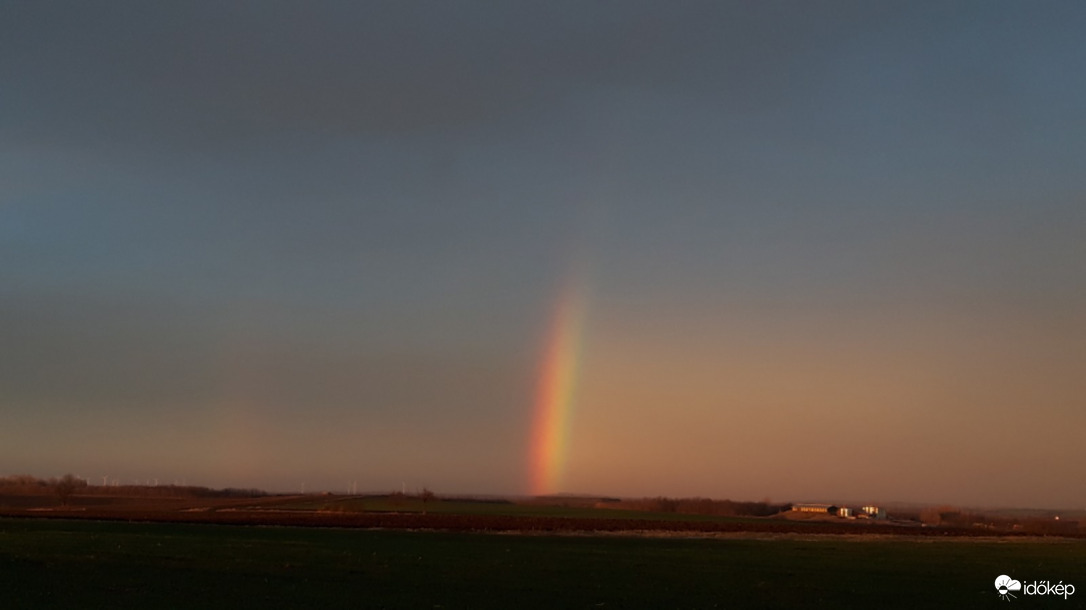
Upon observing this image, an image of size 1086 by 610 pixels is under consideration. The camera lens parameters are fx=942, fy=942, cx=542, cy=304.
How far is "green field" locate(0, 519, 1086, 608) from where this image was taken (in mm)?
30031

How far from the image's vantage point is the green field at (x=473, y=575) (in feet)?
98.5

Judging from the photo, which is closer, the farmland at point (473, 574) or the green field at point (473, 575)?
the green field at point (473, 575)

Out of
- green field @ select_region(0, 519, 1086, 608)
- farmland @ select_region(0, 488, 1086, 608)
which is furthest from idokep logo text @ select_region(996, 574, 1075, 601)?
farmland @ select_region(0, 488, 1086, 608)

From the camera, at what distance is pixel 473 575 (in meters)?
38.2

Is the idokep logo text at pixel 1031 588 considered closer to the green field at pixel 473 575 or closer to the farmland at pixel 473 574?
the green field at pixel 473 575

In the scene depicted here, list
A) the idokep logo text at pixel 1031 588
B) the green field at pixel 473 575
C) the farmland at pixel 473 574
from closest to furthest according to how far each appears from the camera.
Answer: the green field at pixel 473 575 < the farmland at pixel 473 574 < the idokep logo text at pixel 1031 588

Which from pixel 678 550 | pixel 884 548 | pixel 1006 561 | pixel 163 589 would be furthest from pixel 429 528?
pixel 163 589

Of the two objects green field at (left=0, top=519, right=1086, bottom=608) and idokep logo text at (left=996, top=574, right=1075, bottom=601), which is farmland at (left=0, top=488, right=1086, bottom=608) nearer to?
green field at (left=0, top=519, right=1086, bottom=608)

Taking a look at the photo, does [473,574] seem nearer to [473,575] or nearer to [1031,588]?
[473,575]

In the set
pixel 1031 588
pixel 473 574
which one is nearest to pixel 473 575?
pixel 473 574

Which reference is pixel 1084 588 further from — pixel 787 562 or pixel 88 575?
pixel 88 575

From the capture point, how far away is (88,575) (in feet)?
115

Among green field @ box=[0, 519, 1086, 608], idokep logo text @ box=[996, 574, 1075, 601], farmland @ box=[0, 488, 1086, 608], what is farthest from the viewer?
idokep logo text @ box=[996, 574, 1075, 601]

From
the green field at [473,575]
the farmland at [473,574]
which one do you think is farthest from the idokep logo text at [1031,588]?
the farmland at [473,574]
